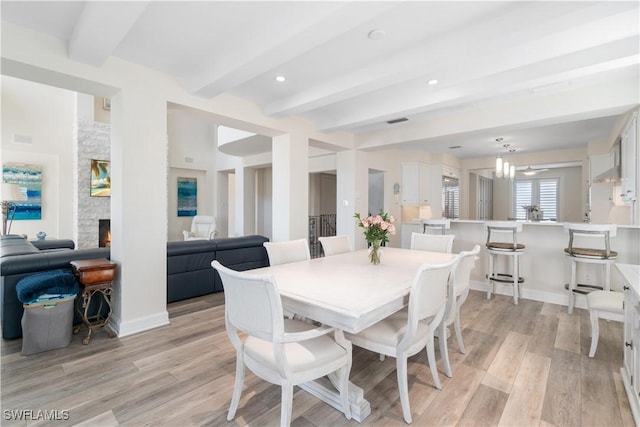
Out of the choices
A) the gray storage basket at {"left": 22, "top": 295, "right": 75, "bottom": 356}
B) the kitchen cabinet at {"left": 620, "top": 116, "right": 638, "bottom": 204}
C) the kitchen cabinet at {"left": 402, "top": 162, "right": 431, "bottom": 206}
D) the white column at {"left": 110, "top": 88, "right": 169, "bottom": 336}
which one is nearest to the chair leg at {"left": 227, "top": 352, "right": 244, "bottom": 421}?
the white column at {"left": 110, "top": 88, "right": 169, "bottom": 336}

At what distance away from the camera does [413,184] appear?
695 centimetres

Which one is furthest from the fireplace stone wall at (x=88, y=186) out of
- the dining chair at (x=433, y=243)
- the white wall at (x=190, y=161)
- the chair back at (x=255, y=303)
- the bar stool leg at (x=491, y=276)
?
the bar stool leg at (x=491, y=276)

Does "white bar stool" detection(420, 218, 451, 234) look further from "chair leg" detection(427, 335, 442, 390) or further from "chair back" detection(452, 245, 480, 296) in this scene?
"chair leg" detection(427, 335, 442, 390)

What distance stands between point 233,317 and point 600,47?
10.9 ft

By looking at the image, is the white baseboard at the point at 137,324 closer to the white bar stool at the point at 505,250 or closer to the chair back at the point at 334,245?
the chair back at the point at 334,245

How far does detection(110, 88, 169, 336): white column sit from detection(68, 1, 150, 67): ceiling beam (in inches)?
17.2

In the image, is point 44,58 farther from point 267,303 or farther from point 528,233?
point 528,233

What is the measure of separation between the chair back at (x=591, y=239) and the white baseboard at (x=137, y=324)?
15.3ft

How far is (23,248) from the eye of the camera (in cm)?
322

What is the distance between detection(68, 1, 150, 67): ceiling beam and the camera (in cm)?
189

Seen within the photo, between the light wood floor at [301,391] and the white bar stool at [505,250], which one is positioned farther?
the white bar stool at [505,250]

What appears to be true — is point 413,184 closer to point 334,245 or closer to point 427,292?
point 334,245

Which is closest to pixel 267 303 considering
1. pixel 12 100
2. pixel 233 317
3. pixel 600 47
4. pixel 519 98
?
pixel 233 317

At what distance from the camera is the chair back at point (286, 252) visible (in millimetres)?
2631
